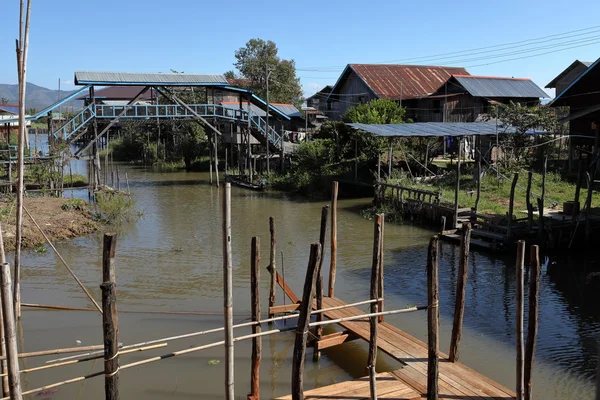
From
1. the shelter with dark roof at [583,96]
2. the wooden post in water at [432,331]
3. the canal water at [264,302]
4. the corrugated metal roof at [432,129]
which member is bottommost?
the canal water at [264,302]

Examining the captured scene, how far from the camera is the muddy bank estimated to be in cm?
1563

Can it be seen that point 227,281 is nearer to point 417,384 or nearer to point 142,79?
point 417,384

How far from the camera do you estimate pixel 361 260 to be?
584 inches

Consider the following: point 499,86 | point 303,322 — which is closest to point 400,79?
point 499,86

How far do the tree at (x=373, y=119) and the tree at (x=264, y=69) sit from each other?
21.1 m

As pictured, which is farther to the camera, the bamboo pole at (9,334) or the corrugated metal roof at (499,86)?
the corrugated metal roof at (499,86)

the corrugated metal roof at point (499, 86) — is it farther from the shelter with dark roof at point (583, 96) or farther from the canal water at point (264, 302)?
the canal water at point (264, 302)

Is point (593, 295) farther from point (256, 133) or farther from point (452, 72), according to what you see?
point (452, 72)

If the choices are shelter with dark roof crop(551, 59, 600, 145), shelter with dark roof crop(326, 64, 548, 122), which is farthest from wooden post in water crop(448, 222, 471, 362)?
shelter with dark roof crop(326, 64, 548, 122)

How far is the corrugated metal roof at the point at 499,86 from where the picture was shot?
104ft

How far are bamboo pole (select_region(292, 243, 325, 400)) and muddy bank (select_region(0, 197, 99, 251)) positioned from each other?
11502mm

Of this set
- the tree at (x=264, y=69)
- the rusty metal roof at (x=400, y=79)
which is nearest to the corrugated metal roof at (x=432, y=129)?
the rusty metal roof at (x=400, y=79)

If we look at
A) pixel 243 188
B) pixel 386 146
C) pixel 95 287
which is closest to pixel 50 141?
pixel 243 188

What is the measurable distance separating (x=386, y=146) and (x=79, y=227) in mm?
13388
